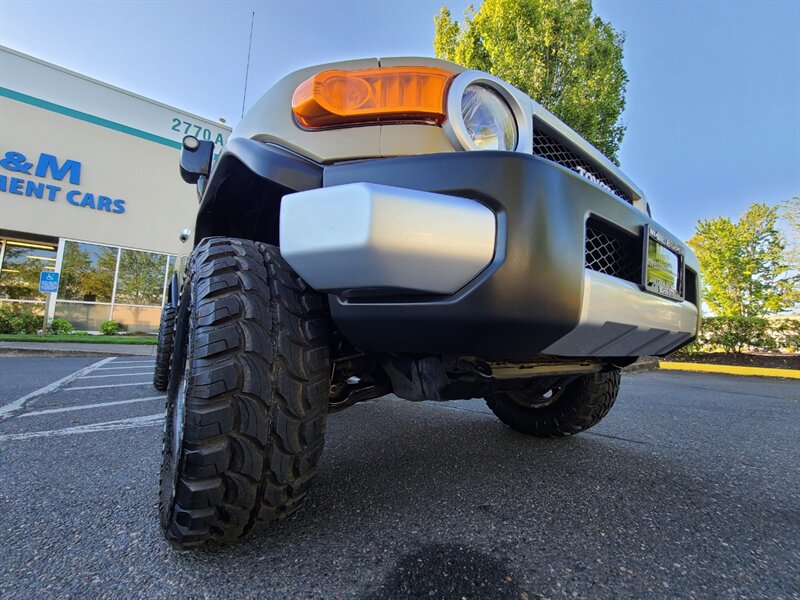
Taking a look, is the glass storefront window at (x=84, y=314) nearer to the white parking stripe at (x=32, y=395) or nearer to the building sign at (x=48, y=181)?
the building sign at (x=48, y=181)

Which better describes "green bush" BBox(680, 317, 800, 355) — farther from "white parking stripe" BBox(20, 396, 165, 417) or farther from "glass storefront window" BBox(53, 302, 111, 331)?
"glass storefront window" BBox(53, 302, 111, 331)

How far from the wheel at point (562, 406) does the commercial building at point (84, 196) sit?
40.1 ft

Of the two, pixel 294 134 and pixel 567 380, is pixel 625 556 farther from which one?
pixel 294 134

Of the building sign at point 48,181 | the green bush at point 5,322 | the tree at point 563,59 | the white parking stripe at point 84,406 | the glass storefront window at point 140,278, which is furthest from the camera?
the glass storefront window at point 140,278

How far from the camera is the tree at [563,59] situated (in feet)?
28.8

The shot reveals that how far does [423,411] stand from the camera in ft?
9.23

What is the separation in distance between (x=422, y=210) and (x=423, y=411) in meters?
2.26

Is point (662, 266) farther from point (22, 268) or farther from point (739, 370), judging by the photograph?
point (22, 268)

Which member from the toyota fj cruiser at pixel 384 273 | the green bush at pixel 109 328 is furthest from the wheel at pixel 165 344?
the green bush at pixel 109 328

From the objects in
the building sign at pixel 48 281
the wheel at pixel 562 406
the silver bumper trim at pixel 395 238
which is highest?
the building sign at pixel 48 281

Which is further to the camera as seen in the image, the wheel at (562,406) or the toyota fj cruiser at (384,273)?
the wheel at (562,406)

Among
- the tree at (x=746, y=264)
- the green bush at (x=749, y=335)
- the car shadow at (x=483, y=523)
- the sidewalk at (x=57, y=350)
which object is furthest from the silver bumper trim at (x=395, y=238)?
→ the tree at (x=746, y=264)

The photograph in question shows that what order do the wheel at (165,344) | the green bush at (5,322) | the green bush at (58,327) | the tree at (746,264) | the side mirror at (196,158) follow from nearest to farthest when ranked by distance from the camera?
the side mirror at (196,158)
the wheel at (165,344)
the green bush at (5,322)
the green bush at (58,327)
the tree at (746,264)

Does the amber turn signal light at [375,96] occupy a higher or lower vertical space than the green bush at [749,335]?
higher
